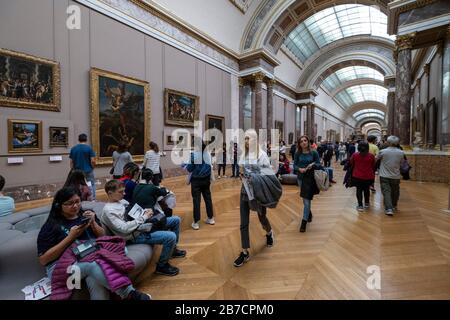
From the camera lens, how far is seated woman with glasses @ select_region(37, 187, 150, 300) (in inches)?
74.4

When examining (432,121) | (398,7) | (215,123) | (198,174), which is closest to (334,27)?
(398,7)

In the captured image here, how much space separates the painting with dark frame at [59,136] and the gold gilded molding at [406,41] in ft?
42.1

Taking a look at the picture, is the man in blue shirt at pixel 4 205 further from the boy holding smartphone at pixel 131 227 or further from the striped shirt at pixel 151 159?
the striped shirt at pixel 151 159

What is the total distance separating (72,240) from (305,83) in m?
24.7

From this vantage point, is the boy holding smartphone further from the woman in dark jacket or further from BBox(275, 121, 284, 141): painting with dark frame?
BBox(275, 121, 284, 141): painting with dark frame

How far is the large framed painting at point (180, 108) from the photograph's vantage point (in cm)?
920

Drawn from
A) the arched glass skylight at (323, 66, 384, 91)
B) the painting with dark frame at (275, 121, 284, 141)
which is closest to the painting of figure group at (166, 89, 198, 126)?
the painting with dark frame at (275, 121, 284, 141)

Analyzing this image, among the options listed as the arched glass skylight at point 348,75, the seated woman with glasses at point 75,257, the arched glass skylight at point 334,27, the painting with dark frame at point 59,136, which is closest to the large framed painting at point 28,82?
the painting with dark frame at point 59,136

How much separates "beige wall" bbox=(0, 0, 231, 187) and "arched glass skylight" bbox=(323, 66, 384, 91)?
990 inches

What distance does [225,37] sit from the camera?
1261cm

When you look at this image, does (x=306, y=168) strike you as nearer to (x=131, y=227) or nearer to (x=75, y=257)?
(x=131, y=227)

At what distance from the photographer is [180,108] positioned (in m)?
9.82

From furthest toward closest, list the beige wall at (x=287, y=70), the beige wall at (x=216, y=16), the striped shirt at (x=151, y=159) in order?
the beige wall at (x=287, y=70) → the beige wall at (x=216, y=16) → the striped shirt at (x=151, y=159)

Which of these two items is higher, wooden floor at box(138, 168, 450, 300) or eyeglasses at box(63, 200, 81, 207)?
eyeglasses at box(63, 200, 81, 207)
